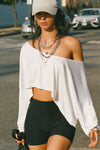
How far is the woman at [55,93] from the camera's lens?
269cm

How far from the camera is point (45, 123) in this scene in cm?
272

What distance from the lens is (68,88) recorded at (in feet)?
8.95

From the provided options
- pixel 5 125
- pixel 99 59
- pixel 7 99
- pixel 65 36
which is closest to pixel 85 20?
pixel 99 59

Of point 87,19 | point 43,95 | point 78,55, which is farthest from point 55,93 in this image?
point 87,19

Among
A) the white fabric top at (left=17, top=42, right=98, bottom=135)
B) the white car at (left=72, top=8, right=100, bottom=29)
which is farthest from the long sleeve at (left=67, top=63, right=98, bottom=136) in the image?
the white car at (left=72, top=8, right=100, bottom=29)

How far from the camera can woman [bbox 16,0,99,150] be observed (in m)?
2.69

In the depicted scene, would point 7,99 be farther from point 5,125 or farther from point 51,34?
point 51,34

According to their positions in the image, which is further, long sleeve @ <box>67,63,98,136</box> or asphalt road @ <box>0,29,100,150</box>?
asphalt road @ <box>0,29,100,150</box>

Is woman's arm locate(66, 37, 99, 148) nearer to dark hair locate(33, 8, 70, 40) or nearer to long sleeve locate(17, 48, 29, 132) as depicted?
dark hair locate(33, 8, 70, 40)

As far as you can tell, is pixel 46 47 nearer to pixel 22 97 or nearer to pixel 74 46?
pixel 74 46

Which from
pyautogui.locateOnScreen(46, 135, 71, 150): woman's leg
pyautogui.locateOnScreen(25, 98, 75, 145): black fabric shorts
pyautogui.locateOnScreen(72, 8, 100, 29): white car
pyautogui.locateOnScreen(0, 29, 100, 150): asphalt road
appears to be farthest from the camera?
pyautogui.locateOnScreen(72, 8, 100, 29): white car

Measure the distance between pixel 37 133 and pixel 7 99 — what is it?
483 cm

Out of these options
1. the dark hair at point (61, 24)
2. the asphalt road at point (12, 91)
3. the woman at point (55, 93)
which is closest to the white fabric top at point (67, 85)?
the woman at point (55, 93)

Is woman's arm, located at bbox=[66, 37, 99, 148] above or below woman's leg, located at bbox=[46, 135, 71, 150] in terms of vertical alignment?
above
